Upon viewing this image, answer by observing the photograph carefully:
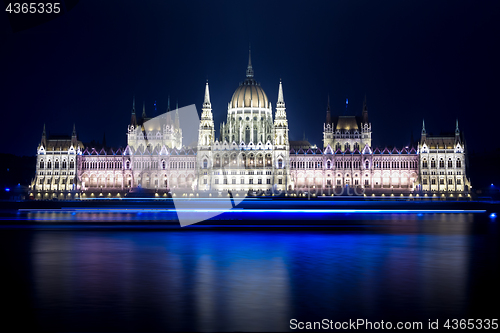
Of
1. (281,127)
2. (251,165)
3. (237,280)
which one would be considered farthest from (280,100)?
(237,280)

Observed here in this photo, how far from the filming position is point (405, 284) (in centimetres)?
1666

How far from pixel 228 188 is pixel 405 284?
116m

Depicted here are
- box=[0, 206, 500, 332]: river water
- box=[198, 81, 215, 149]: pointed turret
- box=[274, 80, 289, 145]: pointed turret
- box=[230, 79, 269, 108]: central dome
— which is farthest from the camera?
box=[230, 79, 269, 108]: central dome

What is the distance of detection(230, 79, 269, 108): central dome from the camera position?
488 feet

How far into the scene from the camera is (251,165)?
13425 cm

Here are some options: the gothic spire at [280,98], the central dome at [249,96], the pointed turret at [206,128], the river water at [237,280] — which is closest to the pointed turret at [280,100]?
the gothic spire at [280,98]

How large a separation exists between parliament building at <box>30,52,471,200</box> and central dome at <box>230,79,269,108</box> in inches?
10.4

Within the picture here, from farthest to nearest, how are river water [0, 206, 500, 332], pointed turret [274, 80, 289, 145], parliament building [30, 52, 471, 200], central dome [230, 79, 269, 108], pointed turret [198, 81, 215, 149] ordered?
central dome [230, 79, 269, 108]
pointed turret [198, 81, 215, 149]
pointed turret [274, 80, 289, 145]
parliament building [30, 52, 471, 200]
river water [0, 206, 500, 332]

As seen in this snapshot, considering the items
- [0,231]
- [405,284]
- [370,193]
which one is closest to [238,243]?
[405,284]

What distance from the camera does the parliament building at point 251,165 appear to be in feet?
437

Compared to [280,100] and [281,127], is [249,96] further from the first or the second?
[281,127]

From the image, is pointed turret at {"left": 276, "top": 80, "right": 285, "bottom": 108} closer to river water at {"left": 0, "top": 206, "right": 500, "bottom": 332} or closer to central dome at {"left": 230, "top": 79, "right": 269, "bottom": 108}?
central dome at {"left": 230, "top": 79, "right": 269, "bottom": 108}

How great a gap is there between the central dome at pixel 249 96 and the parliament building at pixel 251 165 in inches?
10.4

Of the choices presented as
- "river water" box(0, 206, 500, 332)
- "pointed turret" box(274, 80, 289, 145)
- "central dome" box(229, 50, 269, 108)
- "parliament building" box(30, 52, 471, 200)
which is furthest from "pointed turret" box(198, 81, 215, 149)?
"river water" box(0, 206, 500, 332)
